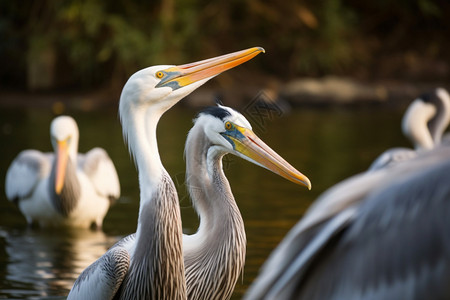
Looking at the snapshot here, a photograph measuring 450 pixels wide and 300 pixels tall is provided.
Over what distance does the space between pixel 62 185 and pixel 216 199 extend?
3477 millimetres

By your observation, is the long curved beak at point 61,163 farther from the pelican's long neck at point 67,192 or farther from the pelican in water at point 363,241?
the pelican in water at point 363,241

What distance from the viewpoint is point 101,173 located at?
7781mm

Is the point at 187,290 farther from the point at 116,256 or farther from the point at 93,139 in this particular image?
the point at 93,139

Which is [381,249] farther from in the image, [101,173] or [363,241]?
[101,173]

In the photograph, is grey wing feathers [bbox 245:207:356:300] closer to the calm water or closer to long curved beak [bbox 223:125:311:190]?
long curved beak [bbox 223:125:311:190]

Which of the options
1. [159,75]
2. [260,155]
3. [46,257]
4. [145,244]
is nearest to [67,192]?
[46,257]

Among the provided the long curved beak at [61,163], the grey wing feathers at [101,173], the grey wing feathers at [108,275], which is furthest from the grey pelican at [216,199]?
the grey wing feathers at [101,173]

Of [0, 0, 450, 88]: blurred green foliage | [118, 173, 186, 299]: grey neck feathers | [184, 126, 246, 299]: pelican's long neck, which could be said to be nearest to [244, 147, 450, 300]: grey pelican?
[118, 173, 186, 299]: grey neck feathers

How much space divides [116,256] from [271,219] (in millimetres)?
4293

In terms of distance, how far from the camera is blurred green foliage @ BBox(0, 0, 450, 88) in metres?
20.4

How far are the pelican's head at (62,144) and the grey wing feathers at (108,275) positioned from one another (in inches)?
146

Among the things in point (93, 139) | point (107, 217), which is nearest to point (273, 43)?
point (93, 139)

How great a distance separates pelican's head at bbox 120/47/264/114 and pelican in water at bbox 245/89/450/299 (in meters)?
1.98

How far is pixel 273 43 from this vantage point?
23.2 metres
